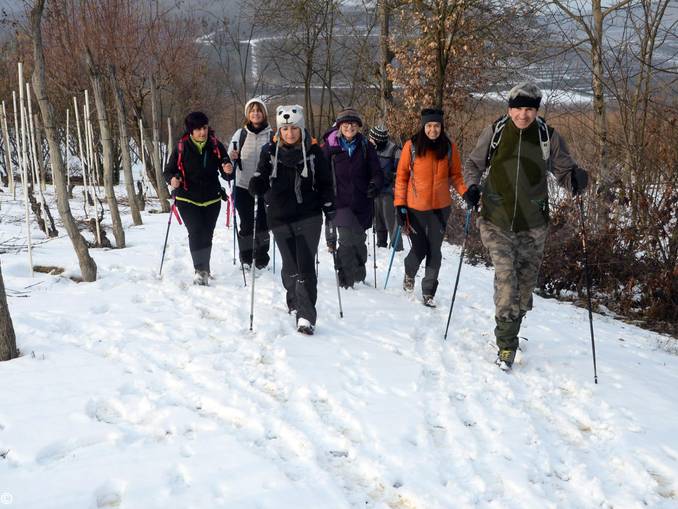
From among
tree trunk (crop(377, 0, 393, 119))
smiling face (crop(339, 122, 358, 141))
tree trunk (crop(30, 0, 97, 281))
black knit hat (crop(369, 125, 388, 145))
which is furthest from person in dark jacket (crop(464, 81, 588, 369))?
tree trunk (crop(377, 0, 393, 119))

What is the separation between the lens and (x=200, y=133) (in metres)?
5.98

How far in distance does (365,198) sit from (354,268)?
96 centimetres

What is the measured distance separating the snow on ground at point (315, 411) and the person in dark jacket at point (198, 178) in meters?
0.75

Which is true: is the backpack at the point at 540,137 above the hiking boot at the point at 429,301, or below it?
above

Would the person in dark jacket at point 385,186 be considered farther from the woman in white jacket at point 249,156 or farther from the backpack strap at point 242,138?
the backpack strap at point 242,138

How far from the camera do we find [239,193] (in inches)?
261

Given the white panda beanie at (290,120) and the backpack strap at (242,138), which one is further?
the backpack strap at (242,138)

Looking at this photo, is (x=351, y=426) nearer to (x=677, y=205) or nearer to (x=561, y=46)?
(x=677, y=205)

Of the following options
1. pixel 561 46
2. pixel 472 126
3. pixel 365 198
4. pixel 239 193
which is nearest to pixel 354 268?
pixel 365 198

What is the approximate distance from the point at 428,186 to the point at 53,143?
4512mm

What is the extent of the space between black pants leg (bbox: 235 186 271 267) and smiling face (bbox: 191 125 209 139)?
33.1 inches

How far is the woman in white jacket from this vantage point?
20.9 feet

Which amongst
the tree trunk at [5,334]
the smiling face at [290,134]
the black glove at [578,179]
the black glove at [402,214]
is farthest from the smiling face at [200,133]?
the black glove at [578,179]

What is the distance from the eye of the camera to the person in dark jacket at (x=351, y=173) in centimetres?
605
